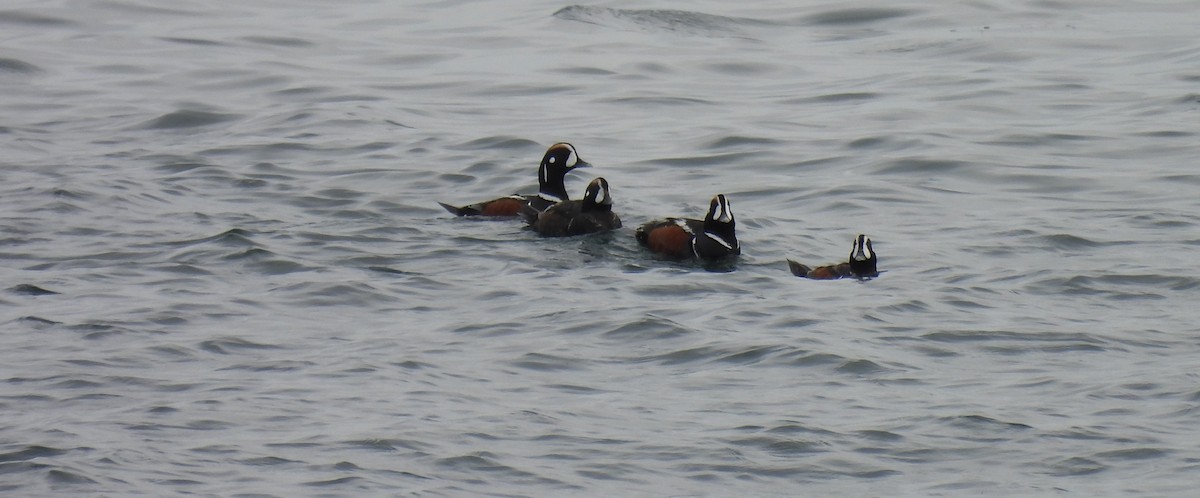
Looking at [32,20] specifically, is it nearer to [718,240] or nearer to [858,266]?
[718,240]

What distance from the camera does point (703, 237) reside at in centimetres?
1184

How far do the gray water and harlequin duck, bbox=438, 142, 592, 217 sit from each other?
0.29 meters

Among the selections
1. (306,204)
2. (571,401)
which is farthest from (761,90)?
(571,401)

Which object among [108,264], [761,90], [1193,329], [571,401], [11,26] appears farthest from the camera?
[11,26]

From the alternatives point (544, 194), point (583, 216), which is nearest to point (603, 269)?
point (583, 216)

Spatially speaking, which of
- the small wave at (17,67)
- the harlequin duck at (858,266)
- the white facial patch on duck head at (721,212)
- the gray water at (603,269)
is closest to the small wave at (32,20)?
the gray water at (603,269)

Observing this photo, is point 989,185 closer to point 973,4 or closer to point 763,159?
point 763,159

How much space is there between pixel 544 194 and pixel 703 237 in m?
2.20

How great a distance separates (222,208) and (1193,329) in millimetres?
6818

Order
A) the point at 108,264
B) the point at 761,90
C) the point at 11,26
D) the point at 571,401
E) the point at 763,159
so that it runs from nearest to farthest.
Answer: the point at 571,401 → the point at 108,264 → the point at 763,159 → the point at 761,90 → the point at 11,26

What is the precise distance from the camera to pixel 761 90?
1920 cm

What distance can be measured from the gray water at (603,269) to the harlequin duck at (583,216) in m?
0.18

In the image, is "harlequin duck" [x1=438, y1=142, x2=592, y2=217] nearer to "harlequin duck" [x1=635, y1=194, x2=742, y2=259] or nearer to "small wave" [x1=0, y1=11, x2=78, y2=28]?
"harlequin duck" [x1=635, y1=194, x2=742, y2=259]

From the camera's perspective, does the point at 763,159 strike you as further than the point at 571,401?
Yes
